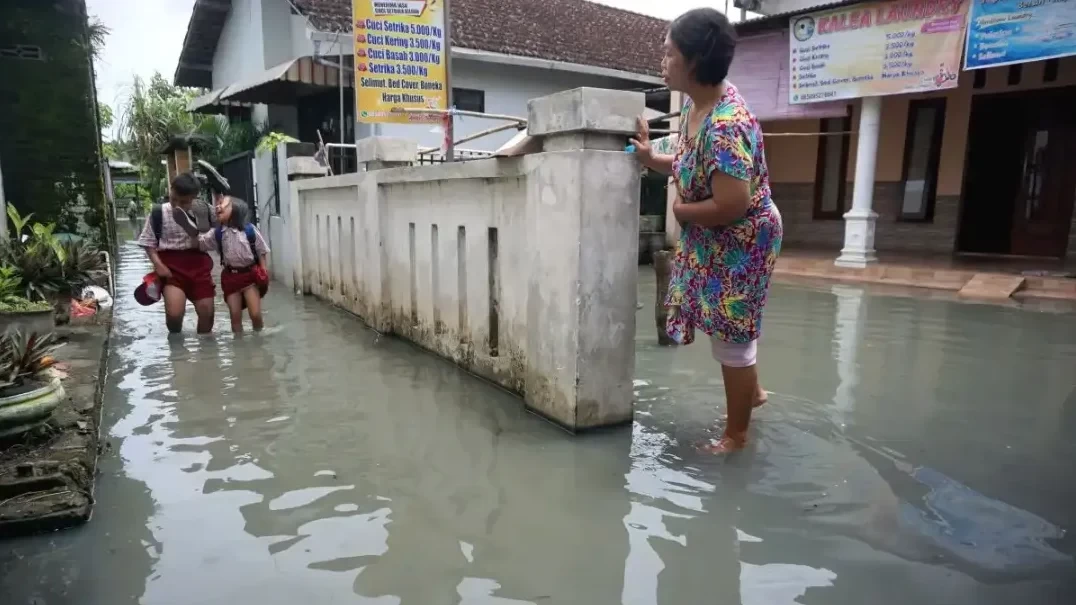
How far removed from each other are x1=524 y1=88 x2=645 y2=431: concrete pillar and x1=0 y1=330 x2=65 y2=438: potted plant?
2241mm

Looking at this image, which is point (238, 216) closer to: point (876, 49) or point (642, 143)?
point (642, 143)

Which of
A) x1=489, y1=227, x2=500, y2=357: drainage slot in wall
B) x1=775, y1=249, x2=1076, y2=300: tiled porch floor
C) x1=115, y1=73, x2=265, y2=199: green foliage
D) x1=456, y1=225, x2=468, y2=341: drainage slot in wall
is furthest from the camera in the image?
x1=115, y1=73, x2=265, y2=199: green foliage

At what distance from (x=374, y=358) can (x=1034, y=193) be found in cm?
1054

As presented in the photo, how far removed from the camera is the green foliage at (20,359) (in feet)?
9.31

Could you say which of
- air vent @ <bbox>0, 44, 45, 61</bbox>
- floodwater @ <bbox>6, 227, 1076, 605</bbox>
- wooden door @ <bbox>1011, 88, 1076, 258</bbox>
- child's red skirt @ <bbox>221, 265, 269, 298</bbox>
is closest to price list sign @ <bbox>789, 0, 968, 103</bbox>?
wooden door @ <bbox>1011, 88, 1076, 258</bbox>

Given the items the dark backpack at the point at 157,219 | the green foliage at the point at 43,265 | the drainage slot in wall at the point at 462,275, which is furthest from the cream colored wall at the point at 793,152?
the green foliage at the point at 43,265

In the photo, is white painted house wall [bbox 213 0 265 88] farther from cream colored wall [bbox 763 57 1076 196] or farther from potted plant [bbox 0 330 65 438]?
potted plant [bbox 0 330 65 438]

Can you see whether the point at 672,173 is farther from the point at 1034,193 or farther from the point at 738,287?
the point at 1034,193

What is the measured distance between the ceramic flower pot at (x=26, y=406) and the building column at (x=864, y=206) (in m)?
9.60

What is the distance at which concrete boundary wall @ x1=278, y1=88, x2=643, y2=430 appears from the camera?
A: 3330mm

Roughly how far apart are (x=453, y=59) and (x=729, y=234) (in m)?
11.2

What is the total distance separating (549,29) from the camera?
15.5 metres

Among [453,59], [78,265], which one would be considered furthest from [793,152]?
[78,265]

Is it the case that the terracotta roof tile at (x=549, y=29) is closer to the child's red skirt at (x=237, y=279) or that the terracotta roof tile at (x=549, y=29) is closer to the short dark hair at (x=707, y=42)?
the child's red skirt at (x=237, y=279)
